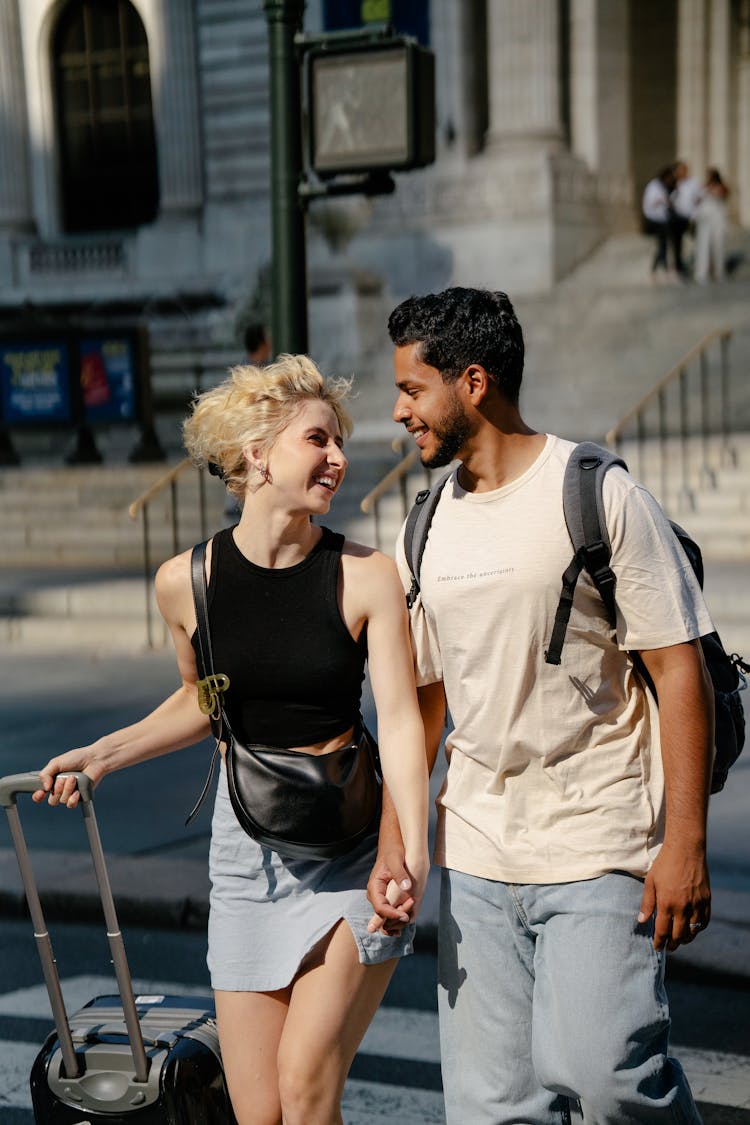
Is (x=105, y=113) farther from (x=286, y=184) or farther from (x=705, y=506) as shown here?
(x=286, y=184)

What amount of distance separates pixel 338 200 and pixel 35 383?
6401 millimetres

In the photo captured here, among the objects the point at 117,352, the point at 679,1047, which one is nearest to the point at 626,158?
the point at 117,352

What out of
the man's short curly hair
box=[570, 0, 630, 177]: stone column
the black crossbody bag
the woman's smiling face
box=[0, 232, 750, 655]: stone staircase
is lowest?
box=[0, 232, 750, 655]: stone staircase

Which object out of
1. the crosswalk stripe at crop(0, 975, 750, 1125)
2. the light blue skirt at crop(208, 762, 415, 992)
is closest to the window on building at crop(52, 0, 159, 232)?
the crosswalk stripe at crop(0, 975, 750, 1125)

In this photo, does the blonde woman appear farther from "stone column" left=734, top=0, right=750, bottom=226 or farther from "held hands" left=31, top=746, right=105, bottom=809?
"stone column" left=734, top=0, right=750, bottom=226

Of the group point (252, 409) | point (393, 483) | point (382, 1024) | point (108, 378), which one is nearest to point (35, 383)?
point (108, 378)

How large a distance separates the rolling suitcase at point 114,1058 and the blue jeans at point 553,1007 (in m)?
0.49

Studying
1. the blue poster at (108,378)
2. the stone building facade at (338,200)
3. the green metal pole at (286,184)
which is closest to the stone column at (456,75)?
the stone building facade at (338,200)

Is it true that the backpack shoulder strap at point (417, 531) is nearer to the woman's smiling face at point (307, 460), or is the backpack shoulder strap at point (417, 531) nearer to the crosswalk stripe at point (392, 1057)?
the woman's smiling face at point (307, 460)

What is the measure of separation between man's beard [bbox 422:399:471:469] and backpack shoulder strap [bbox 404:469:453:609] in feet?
0.26

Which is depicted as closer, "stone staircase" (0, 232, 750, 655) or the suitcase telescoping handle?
the suitcase telescoping handle

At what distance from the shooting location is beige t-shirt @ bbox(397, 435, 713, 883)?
3105 mm

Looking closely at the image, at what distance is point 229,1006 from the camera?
3305 millimetres

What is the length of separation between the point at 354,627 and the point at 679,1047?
2.24 meters
